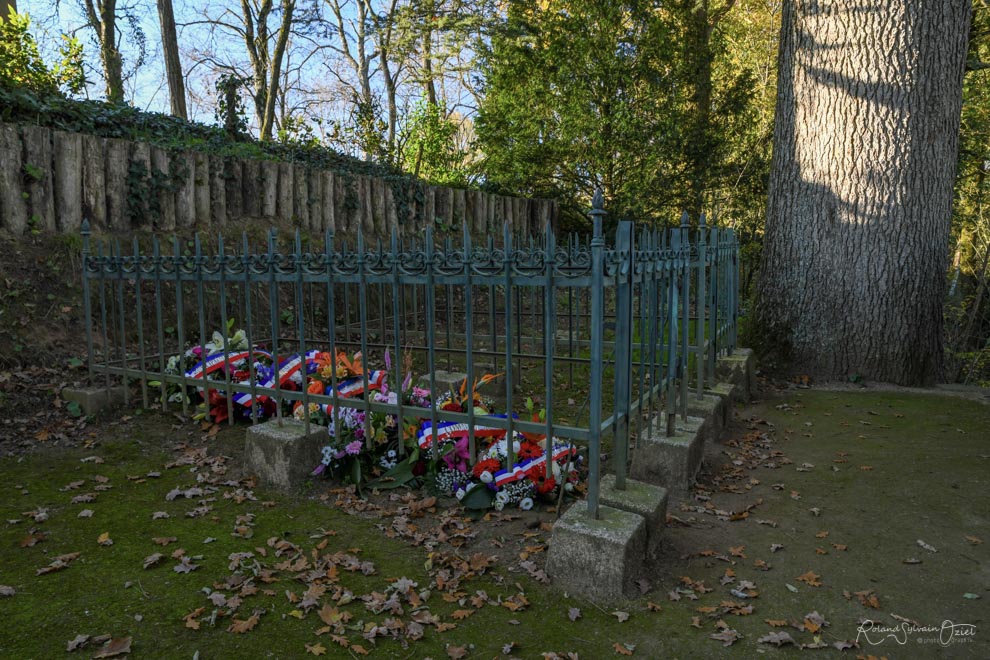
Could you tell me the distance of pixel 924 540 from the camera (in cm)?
319

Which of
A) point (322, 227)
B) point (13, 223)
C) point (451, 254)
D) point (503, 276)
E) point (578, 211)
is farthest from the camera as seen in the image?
point (578, 211)

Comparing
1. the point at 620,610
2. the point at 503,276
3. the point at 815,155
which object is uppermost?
the point at 815,155

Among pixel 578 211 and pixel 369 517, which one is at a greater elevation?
pixel 578 211

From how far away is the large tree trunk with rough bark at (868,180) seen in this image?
5828 millimetres

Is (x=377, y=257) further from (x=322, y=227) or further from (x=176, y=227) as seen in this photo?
(x=322, y=227)

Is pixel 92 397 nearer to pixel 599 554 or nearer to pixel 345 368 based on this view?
pixel 345 368

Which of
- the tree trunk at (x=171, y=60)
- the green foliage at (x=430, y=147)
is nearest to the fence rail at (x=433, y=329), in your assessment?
the green foliage at (x=430, y=147)

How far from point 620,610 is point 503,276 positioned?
157cm

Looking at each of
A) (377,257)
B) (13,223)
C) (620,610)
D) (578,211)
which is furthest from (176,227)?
(578,211)

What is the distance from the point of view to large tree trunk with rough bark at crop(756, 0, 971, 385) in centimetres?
583

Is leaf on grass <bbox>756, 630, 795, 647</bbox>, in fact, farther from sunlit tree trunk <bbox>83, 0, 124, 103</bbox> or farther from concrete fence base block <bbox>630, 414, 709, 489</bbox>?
sunlit tree trunk <bbox>83, 0, 124, 103</bbox>

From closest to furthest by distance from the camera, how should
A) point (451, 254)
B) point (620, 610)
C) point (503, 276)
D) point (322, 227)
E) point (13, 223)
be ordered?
point (620, 610) → point (503, 276) → point (451, 254) → point (13, 223) → point (322, 227)

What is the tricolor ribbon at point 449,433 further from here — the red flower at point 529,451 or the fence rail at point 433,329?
the red flower at point 529,451

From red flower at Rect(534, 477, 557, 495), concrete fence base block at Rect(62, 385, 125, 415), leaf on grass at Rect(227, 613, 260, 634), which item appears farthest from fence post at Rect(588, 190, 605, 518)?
concrete fence base block at Rect(62, 385, 125, 415)
